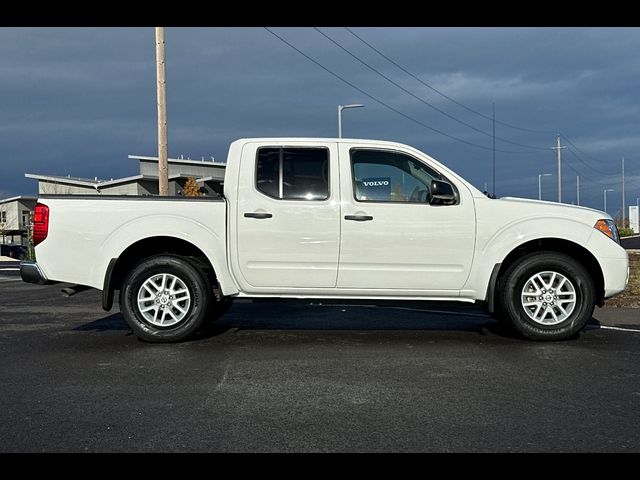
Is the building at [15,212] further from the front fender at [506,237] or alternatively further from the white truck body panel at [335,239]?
the front fender at [506,237]

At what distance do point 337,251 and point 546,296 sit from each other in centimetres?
220

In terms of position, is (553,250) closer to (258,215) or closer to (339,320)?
(339,320)

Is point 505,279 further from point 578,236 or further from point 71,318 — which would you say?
point 71,318

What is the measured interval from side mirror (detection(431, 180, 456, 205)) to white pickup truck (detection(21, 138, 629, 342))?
0.04 feet

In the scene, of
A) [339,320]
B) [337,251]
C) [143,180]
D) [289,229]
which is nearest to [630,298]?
[339,320]

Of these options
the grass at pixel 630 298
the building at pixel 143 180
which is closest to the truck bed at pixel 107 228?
the grass at pixel 630 298

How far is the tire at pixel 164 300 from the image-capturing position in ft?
19.5

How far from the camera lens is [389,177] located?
A: 20.4 feet

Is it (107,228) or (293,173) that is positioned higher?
(293,173)

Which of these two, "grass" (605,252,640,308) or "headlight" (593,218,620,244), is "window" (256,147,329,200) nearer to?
"headlight" (593,218,620,244)

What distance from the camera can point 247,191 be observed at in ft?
20.0

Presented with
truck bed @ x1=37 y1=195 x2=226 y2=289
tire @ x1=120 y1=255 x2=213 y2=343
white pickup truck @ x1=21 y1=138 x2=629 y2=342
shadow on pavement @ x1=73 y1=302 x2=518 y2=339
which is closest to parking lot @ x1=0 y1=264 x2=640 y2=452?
shadow on pavement @ x1=73 y1=302 x2=518 y2=339
